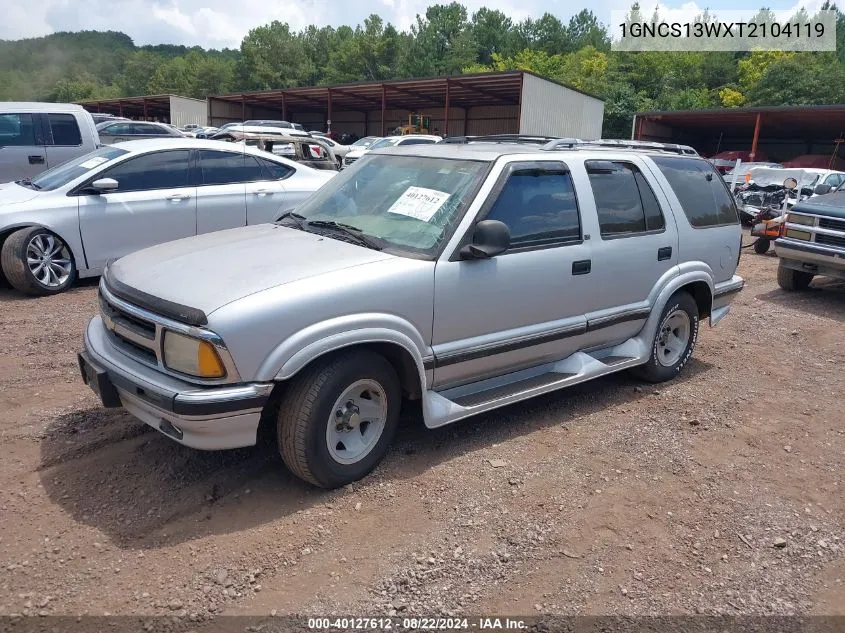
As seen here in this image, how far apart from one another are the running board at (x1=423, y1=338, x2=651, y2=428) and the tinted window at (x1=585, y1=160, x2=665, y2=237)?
877 mm

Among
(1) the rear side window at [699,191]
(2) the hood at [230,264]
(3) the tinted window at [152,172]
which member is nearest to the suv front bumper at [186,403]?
(2) the hood at [230,264]

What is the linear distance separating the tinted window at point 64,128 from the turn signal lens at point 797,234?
1031 centimetres

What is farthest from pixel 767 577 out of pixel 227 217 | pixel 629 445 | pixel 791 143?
pixel 791 143

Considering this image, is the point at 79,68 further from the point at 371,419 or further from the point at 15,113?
the point at 371,419

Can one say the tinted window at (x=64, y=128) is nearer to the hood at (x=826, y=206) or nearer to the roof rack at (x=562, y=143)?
the roof rack at (x=562, y=143)

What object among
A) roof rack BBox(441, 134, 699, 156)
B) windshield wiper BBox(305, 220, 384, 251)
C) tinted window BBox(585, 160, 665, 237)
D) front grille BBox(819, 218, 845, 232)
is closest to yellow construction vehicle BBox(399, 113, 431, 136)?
front grille BBox(819, 218, 845, 232)

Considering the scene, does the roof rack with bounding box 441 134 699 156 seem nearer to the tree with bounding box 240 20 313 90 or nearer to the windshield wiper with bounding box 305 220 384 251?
the windshield wiper with bounding box 305 220 384 251

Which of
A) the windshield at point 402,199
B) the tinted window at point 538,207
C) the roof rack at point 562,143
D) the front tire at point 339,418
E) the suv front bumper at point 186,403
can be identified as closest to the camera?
the suv front bumper at point 186,403

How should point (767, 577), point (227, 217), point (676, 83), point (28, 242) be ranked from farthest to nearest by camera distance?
point (676, 83) → point (227, 217) → point (28, 242) → point (767, 577)

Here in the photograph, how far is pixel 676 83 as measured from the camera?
55.9 metres

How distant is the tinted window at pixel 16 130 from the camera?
9.80 meters

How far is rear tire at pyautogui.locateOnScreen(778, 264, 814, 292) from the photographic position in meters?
9.16

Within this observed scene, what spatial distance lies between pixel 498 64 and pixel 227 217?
74.3 meters

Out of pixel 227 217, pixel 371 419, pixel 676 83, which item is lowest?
pixel 371 419
